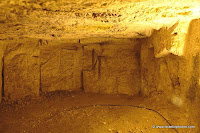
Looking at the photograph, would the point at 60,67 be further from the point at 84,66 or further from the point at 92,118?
the point at 92,118

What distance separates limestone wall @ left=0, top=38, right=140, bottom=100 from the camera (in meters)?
3.99

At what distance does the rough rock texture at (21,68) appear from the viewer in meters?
3.65

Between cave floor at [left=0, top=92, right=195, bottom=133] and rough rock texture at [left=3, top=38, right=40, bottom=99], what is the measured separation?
36 centimetres

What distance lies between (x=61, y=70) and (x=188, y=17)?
134 inches

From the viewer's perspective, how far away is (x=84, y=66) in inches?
188

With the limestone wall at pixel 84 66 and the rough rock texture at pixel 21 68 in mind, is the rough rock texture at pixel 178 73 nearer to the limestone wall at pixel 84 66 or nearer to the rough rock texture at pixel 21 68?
the limestone wall at pixel 84 66

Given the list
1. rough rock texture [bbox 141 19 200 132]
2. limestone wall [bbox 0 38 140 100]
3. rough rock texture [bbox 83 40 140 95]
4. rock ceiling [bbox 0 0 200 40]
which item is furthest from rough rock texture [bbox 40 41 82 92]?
rough rock texture [bbox 141 19 200 132]

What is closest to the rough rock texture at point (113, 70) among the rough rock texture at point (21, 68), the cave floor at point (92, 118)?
the cave floor at point (92, 118)

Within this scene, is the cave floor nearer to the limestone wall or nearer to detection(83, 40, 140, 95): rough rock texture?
the limestone wall

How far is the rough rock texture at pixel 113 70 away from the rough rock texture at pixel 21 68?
140 cm

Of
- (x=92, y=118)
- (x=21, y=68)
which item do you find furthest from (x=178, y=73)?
(x=21, y=68)

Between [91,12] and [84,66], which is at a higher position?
[91,12]

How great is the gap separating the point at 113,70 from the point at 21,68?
2.41 meters

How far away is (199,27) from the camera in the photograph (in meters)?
2.22
